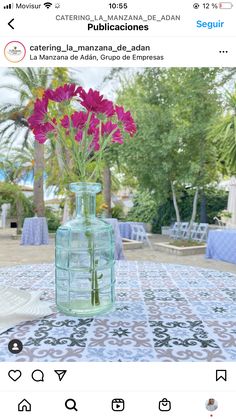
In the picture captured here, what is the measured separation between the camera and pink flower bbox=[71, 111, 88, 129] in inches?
34.0

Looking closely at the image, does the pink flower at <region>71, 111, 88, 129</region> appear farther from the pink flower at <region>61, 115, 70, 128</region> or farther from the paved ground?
the paved ground

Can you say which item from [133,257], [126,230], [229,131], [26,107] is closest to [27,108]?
[26,107]

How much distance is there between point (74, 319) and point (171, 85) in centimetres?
749

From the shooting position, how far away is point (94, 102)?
2.72 feet
